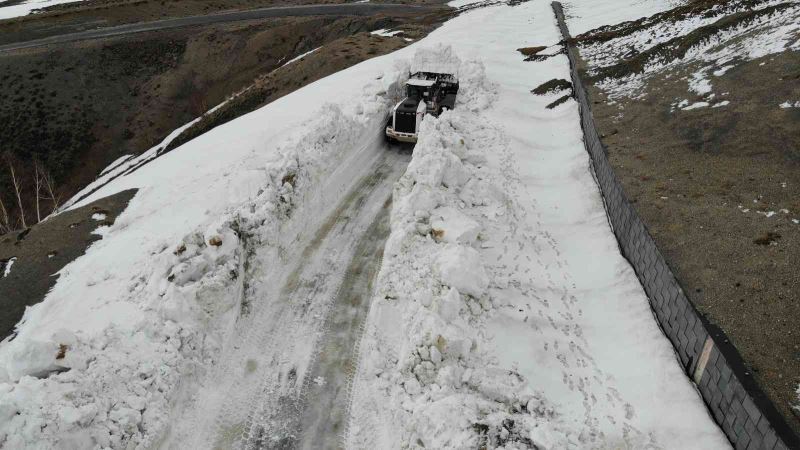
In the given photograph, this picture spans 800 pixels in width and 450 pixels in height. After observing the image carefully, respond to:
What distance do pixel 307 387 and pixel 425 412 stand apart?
291cm

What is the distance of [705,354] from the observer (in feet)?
29.2

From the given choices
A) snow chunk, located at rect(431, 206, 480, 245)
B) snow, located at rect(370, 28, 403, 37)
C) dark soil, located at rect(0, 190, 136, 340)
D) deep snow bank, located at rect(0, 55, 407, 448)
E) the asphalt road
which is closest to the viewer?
deep snow bank, located at rect(0, 55, 407, 448)

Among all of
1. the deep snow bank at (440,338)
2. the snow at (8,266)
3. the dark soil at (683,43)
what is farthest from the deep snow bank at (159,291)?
the dark soil at (683,43)

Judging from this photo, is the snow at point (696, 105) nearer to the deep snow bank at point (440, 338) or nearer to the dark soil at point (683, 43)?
the dark soil at point (683, 43)

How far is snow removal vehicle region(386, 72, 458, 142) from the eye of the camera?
1981 cm

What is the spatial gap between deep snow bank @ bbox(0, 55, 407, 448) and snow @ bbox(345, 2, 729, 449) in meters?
3.49

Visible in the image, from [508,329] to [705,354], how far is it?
3925 mm

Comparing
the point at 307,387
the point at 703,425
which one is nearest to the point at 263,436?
the point at 307,387

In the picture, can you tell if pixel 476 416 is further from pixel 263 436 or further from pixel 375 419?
pixel 263 436

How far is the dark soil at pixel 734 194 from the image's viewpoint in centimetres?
967

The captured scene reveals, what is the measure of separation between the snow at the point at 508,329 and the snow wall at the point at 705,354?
29cm

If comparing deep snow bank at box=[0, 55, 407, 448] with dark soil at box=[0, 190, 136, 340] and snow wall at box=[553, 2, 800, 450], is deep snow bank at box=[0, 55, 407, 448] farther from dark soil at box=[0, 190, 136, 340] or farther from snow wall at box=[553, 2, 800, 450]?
snow wall at box=[553, 2, 800, 450]

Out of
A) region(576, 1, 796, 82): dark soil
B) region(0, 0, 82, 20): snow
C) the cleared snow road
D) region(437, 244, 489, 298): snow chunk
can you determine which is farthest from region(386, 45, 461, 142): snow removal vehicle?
region(0, 0, 82, 20): snow

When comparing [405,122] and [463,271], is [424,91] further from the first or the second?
[463,271]
